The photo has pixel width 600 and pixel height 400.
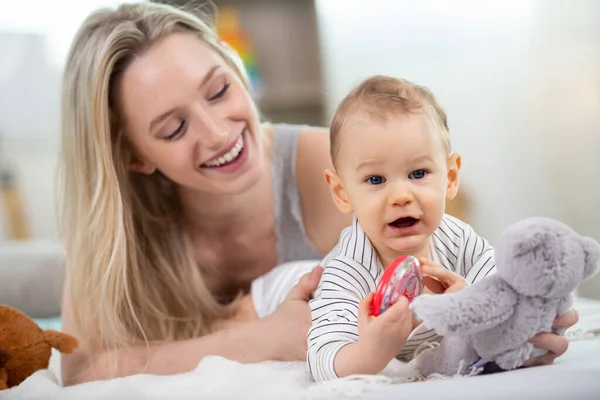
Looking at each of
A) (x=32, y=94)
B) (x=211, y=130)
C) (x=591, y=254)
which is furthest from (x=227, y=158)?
(x=32, y=94)

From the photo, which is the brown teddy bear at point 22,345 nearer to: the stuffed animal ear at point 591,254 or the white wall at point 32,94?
the stuffed animal ear at point 591,254

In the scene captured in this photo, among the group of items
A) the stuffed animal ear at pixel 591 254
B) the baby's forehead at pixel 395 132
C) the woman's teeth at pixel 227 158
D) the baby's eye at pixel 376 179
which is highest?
the baby's forehead at pixel 395 132

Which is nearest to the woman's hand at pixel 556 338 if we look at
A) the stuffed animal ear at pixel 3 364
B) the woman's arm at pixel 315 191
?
the woman's arm at pixel 315 191

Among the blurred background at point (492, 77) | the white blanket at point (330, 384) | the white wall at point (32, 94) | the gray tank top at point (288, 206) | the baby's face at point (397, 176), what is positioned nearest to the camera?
the white blanket at point (330, 384)

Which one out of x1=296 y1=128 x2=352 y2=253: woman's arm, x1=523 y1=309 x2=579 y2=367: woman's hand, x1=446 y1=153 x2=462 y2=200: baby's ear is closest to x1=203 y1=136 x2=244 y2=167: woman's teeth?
x1=296 y1=128 x2=352 y2=253: woman's arm

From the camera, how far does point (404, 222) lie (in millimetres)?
818

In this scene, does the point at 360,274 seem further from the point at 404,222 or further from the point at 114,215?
the point at 114,215

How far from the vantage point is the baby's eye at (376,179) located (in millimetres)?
806

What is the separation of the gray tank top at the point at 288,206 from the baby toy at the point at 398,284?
665 millimetres

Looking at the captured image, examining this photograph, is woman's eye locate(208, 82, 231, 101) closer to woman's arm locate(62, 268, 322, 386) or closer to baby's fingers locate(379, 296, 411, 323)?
woman's arm locate(62, 268, 322, 386)

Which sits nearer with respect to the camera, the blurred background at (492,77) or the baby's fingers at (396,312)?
the baby's fingers at (396,312)

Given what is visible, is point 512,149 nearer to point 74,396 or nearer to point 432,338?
point 432,338

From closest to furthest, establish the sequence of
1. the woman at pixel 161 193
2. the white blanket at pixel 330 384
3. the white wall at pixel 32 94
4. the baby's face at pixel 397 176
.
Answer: the white blanket at pixel 330 384 < the baby's face at pixel 397 176 < the woman at pixel 161 193 < the white wall at pixel 32 94

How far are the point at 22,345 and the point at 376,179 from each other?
65cm
